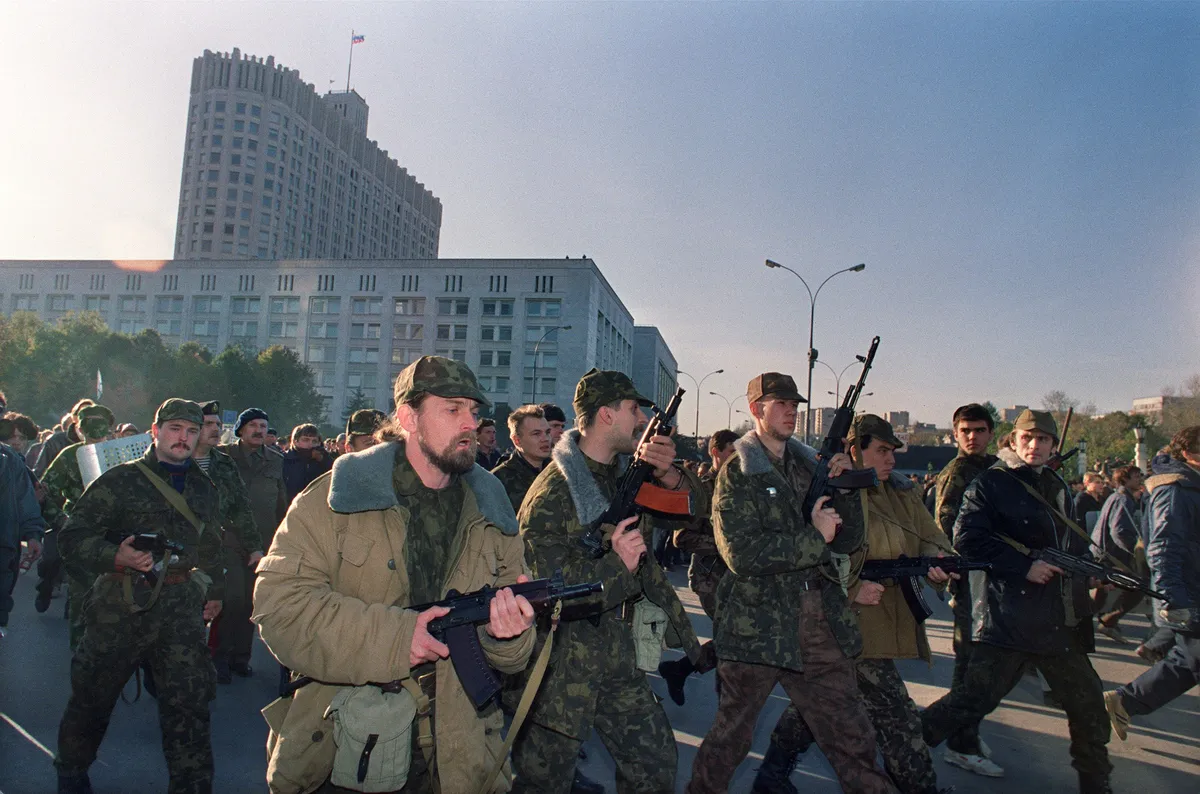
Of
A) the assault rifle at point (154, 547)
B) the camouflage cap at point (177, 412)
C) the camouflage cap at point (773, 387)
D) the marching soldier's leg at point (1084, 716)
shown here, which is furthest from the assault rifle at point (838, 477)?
the camouflage cap at point (177, 412)

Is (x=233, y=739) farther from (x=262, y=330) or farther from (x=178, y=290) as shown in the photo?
(x=178, y=290)

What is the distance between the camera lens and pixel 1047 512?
4.45 meters

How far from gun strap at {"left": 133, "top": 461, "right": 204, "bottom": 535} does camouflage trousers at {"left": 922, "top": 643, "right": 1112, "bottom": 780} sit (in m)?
4.45

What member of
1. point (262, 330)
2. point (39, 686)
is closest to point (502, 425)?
point (262, 330)

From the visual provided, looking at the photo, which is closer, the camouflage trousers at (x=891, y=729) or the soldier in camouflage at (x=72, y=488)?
the camouflage trousers at (x=891, y=729)

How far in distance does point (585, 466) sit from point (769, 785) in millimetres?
2245

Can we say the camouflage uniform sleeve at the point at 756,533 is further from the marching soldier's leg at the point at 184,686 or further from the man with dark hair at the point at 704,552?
the marching soldier's leg at the point at 184,686

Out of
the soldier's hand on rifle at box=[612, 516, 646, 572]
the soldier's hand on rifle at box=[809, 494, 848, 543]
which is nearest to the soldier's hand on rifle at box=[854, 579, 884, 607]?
the soldier's hand on rifle at box=[809, 494, 848, 543]

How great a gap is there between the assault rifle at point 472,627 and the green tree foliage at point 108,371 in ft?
166

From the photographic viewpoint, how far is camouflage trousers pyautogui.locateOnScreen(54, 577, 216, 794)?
3.54 metres

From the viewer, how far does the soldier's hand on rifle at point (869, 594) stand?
13.5ft

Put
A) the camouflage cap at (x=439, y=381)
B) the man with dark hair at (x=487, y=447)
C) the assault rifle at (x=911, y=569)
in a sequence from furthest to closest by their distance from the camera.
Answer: the man with dark hair at (x=487, y=447) → the assault rifle at (x=911, y=569) → the camouflage cap at (x=439, y=381)

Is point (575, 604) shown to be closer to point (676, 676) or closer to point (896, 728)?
point (676, 676)

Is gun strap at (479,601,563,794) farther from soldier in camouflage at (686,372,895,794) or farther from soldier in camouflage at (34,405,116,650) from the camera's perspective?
soldier in camouflage at (34,405,116,650)
